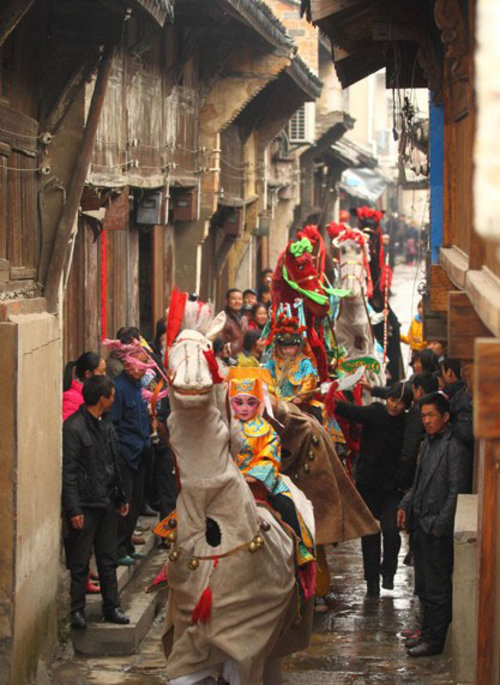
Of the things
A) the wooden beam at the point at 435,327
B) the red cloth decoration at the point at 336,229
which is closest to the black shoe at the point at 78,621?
the wooden beam at the point at 435,327

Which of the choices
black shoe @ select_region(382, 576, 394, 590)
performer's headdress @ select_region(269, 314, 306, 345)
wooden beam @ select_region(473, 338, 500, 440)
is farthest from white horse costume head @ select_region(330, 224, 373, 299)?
wooden beam @ select_region(473, 338, 500, 440)

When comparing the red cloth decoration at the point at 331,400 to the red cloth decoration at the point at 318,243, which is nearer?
the red cloth decoration at the point at 331,400

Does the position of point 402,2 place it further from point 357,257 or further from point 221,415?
point 357,257

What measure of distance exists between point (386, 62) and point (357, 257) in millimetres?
4200

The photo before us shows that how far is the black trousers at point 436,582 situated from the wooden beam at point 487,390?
6355 mm

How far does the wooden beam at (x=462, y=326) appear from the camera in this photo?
7.57m

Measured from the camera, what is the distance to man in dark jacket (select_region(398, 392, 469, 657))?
10828mm

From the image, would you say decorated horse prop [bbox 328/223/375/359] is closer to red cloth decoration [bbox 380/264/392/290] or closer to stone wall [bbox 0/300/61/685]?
red cloth decoration [bbox 380/264/392/290]

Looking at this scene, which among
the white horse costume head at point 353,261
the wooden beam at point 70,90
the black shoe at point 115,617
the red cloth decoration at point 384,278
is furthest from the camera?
the red cloth decoration at point 384,278

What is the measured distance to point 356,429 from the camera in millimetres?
14688

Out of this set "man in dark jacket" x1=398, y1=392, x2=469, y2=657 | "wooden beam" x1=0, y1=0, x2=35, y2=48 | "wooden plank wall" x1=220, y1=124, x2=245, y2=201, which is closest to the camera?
"wooden beam" x1=0, y1=0, x2=35, y2=48

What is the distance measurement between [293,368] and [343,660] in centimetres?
299

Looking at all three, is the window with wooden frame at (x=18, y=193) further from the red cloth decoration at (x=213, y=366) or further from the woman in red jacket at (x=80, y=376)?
the red cloth decoration at (x=213, y=366)

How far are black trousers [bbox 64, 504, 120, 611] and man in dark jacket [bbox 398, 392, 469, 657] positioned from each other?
7.14ft
